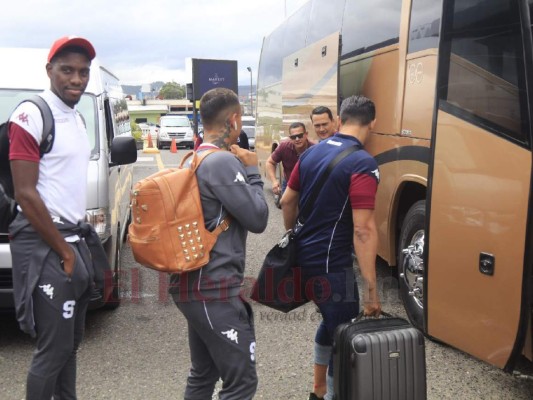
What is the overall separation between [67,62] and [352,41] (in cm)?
455

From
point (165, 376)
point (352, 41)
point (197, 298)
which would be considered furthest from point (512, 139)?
point (352, 41)

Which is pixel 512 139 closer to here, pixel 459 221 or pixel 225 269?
pixel 459 221

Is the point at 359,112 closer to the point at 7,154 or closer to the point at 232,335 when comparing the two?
the point at 232,335

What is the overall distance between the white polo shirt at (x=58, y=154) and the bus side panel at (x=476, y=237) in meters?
2.26

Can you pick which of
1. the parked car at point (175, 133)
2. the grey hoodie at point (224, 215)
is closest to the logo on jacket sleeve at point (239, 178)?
the grey hoodie at point (224, 215)

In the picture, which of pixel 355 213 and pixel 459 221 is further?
pixel 459 221

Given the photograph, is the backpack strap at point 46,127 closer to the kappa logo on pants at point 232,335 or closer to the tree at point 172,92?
the kappa logo on pants at point 232,335

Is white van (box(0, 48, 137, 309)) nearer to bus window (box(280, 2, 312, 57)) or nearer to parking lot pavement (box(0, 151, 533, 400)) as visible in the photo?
parking lot pavement (box(0, 151, 533, 400))

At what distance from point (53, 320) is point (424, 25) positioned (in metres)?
3.78

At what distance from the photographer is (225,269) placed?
8.37 ft

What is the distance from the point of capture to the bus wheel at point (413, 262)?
4770mm

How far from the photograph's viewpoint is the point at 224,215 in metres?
2.54

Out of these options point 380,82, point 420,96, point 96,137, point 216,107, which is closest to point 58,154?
point 216,107

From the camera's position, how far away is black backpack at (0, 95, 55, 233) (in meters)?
2.53
